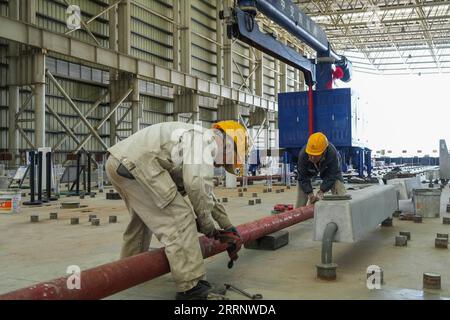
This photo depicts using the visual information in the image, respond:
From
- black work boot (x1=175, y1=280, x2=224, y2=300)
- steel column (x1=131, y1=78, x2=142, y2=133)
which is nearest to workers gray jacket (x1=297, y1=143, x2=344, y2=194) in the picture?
black work boot (x1=175, y1=280, x2=224, y2=300)

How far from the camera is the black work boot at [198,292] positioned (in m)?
2.96

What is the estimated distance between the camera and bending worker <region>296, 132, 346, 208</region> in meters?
5.60

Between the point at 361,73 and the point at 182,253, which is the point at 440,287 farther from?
the point at 361,73

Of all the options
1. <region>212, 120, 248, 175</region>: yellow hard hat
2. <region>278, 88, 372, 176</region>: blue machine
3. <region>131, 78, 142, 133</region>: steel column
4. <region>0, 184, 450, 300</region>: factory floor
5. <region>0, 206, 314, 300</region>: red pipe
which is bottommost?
<region>0, 184, 450, 300</region>: factory floor

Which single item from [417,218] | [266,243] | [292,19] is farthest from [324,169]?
[292,19]

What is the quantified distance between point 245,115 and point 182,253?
27.4 meters

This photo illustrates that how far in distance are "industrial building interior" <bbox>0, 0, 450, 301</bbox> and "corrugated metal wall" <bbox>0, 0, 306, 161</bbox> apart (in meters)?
0.08

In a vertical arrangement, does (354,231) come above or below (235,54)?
below

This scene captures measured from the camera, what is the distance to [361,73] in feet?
131

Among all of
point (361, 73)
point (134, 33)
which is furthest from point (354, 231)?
point (361, 73)

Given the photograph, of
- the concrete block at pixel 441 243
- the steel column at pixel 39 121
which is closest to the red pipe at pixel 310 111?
the concrete block at pixel 441 243

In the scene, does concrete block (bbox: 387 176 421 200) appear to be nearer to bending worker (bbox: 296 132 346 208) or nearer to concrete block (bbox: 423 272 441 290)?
bending worker (bbox: 296 132 346 208)

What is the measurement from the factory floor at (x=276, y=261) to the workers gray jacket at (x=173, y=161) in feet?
2.40

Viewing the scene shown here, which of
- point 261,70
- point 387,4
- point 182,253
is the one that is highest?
point 387,4
